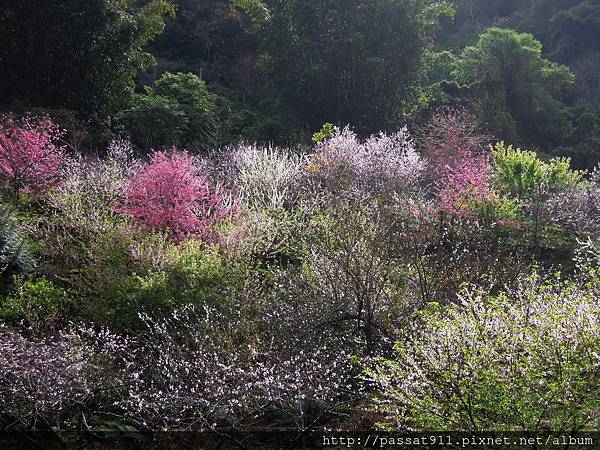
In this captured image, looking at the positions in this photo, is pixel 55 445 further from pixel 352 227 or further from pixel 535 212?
pixel 535 212

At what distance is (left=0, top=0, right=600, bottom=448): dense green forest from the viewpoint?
17.2 feet

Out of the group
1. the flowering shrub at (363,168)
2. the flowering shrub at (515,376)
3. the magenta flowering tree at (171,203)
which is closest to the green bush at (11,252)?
the magenta flowering tree at (171,203)

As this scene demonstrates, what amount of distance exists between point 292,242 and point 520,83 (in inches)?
708

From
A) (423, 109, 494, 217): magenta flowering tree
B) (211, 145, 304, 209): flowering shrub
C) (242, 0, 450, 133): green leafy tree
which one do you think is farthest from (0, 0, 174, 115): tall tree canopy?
(423, 109, 494, 217): magenta flowering tree

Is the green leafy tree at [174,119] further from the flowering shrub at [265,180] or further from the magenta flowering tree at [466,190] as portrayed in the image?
the magenta flowering tree at [466,190]

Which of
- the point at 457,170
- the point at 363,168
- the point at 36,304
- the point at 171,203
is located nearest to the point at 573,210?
the point at 457,170

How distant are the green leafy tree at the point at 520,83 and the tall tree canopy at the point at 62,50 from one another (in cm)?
1426

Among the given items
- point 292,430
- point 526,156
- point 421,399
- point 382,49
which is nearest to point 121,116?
point 382,49

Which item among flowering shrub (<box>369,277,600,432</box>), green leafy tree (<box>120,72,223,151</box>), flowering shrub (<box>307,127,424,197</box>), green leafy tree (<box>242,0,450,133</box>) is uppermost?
green leafy tree (<box>242,0,450,133</box>)

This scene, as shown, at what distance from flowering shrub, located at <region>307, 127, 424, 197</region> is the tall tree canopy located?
8.28 meters

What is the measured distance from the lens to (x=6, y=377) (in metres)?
6.35

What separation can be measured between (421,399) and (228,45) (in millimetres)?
27439

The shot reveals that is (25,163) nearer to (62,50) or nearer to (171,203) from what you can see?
(171,203)

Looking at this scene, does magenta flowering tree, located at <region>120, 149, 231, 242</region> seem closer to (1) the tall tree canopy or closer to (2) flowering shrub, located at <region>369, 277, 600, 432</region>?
(2) flowering shrub, located at <region>369, 277, 600, 432</region>
